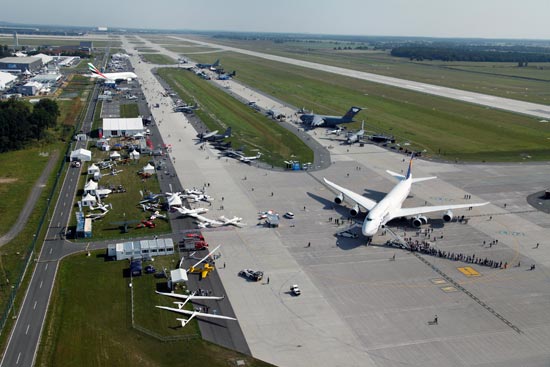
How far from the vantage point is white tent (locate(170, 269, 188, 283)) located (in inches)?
2251

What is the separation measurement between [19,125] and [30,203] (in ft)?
149

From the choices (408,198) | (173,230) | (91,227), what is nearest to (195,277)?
(173,230)

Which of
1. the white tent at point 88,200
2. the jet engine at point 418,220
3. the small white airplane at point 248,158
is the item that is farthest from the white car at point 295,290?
the small white airplane at point 248,158

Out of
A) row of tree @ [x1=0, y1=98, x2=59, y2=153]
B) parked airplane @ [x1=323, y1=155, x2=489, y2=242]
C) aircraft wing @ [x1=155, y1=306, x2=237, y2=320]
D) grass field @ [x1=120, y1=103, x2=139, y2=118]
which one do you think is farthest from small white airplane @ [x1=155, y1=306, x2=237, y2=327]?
grass field @ [x1=120, y1=103, x2=139, y2=118]

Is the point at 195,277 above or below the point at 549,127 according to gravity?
below

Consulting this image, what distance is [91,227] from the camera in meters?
73.2

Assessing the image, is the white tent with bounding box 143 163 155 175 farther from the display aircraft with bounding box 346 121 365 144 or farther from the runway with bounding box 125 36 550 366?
the display aircraft with bounding box 346 121 365 144

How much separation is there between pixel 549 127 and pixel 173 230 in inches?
5468

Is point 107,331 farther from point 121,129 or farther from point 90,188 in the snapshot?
point 121,129

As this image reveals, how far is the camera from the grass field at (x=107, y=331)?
4512cm

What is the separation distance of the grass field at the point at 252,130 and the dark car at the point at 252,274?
5277cm

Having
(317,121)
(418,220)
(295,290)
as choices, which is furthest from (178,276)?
(317,121)

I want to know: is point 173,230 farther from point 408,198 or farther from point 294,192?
point 408,198

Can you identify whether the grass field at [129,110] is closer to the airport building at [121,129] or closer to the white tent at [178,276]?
the airport building at [121,129]
